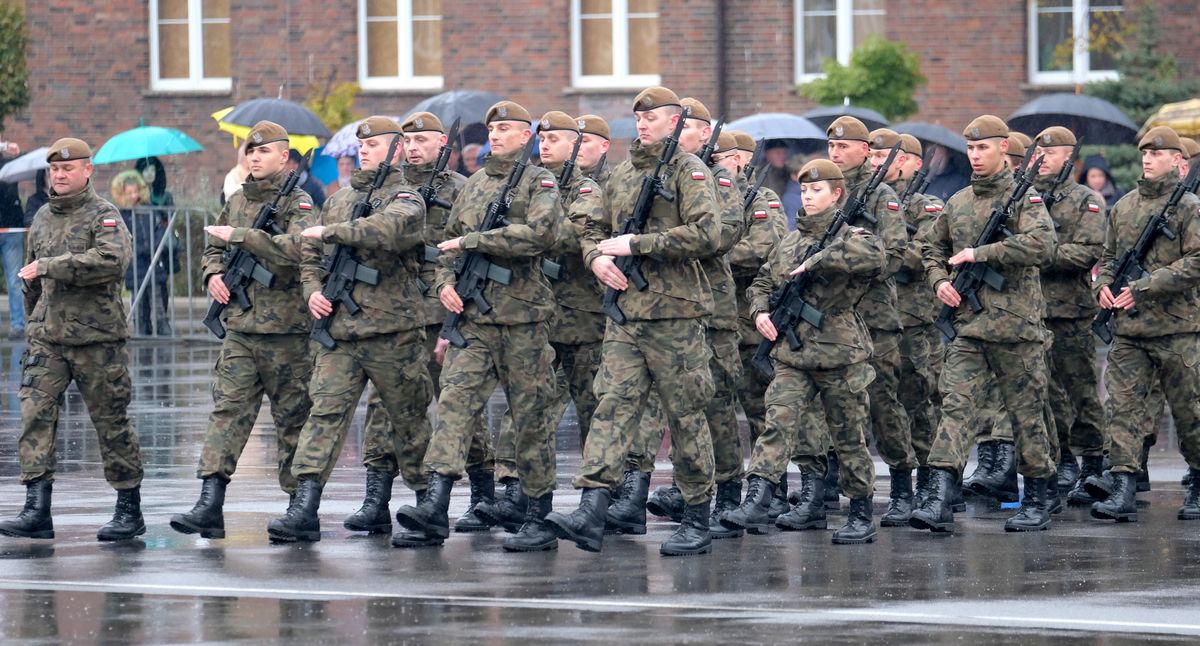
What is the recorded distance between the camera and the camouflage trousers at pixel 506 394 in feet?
34.0

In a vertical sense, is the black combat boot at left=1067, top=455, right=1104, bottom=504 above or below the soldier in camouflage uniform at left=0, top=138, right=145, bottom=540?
below

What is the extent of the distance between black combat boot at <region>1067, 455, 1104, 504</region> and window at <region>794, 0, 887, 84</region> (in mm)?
16873

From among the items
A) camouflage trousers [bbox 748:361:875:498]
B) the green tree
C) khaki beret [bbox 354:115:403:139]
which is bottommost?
camouflage trousers [bbox 748:361:875:498]

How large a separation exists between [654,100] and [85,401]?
304cm

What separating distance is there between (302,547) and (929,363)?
380cm

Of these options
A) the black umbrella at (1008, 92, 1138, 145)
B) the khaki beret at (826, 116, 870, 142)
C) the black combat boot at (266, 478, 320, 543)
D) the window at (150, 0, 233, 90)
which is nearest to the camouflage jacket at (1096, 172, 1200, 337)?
the khaki beret at (826, 116, 870, 142)

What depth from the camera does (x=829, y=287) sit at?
35.8 feet

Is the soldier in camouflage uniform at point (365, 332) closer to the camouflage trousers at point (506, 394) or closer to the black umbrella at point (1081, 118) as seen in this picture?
the camouflage trousers at point (506, 394)

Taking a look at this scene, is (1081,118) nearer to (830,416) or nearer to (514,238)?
(830,416)

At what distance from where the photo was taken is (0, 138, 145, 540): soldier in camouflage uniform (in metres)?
10.7

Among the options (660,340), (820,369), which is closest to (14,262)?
(820,369)

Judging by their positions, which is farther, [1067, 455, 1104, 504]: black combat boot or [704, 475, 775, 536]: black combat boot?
[1067, 455, 1104, 504]: black combat boot

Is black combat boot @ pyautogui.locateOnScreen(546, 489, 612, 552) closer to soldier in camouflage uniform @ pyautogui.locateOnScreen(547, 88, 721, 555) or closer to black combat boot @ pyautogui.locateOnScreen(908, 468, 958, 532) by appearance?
soldier in camouflage uniform @ pyautogui.locateOnScreen(547, 88, 721, 555)

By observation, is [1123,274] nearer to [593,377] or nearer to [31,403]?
[593,377]
